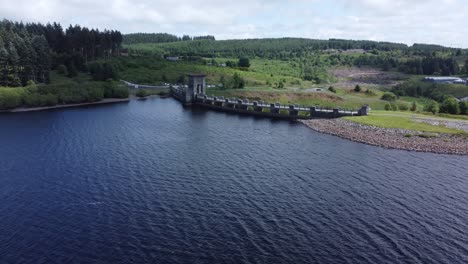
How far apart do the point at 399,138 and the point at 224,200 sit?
45.2m

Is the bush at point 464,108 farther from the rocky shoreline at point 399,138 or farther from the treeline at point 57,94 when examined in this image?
the treeline at point 57,94

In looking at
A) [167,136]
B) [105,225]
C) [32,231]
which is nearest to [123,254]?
[105,225]

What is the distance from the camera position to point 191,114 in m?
109

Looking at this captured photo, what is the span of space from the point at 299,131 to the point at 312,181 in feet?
113

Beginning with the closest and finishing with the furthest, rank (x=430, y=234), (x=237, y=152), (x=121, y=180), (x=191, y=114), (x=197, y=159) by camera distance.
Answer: (x=430, y=234) < (x=121, y=180) < (x=197, y=159) < (x=237, y=152) < (x=191, y=114)

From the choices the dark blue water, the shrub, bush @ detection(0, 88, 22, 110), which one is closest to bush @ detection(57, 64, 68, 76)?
the shrub

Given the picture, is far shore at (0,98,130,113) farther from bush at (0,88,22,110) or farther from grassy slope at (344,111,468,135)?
grassy slope at (344,111,468,135)

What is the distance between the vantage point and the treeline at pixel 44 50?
12156 centimetres

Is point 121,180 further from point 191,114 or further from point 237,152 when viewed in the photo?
point 191,114

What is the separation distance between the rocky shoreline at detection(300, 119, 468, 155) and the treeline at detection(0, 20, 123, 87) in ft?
299

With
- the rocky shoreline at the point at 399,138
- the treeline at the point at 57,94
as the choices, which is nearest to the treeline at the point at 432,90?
the rocky shoreline at the point at 399,138

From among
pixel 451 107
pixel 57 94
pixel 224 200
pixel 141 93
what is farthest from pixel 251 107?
pixel 224 200

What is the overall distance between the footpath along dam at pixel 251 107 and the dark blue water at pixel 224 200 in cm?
2046

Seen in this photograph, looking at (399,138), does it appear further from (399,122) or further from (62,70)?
(62,70)
